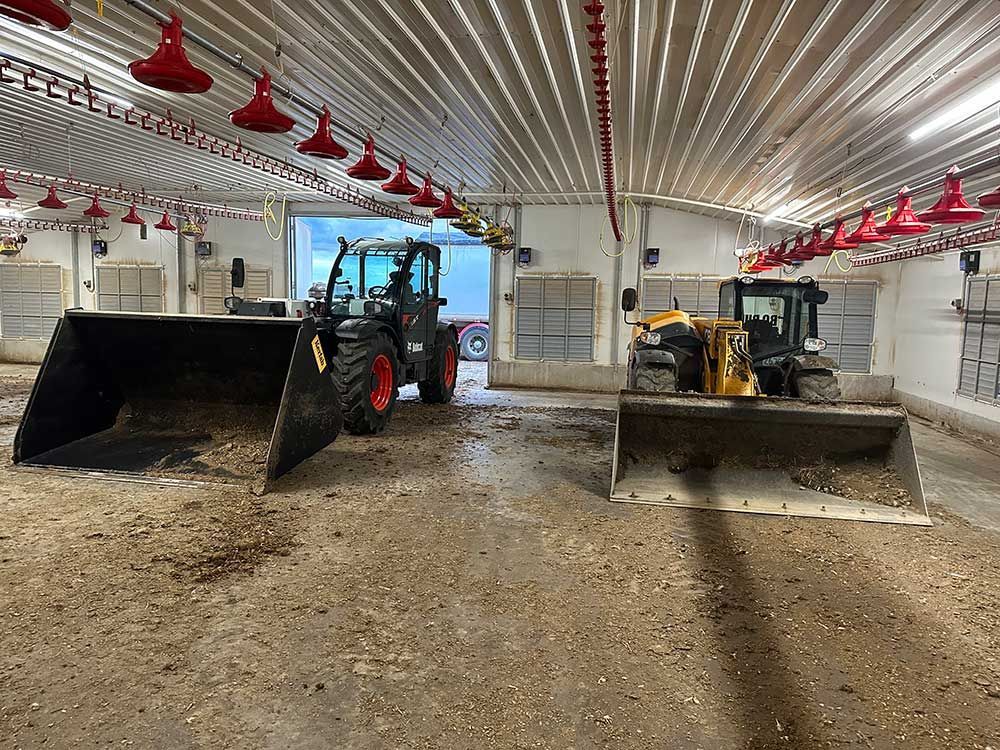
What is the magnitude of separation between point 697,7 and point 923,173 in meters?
3.61

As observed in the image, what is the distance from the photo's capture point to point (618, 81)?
4453 mm

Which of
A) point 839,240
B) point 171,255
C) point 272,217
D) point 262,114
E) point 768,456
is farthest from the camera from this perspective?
point 171,255

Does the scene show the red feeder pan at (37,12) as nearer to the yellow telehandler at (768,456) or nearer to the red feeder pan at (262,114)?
the red feeder pan at (262,114)

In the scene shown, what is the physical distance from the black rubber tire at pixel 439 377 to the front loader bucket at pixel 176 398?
10.8 feet

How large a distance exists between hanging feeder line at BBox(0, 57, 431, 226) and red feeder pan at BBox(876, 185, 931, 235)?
237 inches

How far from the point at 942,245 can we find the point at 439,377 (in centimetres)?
626

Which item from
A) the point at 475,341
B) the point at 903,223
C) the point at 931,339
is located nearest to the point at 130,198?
the point at 475,341

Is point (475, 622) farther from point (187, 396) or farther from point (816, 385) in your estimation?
point (816, 385)

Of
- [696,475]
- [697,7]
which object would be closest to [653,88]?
[697,7]

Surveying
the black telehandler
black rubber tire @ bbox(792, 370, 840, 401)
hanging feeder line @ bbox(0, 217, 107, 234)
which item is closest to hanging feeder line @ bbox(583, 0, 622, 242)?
the black telehandler

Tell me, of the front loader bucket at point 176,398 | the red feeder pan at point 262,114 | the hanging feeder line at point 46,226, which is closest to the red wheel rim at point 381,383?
the front loader bucket at point 176,398

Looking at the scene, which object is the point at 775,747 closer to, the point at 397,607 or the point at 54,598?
the point at 397,607

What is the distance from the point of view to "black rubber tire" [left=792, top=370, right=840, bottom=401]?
5500 mm

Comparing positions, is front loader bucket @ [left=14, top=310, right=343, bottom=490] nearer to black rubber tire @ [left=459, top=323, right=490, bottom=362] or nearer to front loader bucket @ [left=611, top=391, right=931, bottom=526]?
front loader bucket @ [left=611, top=391, right=931, bottom=526]
